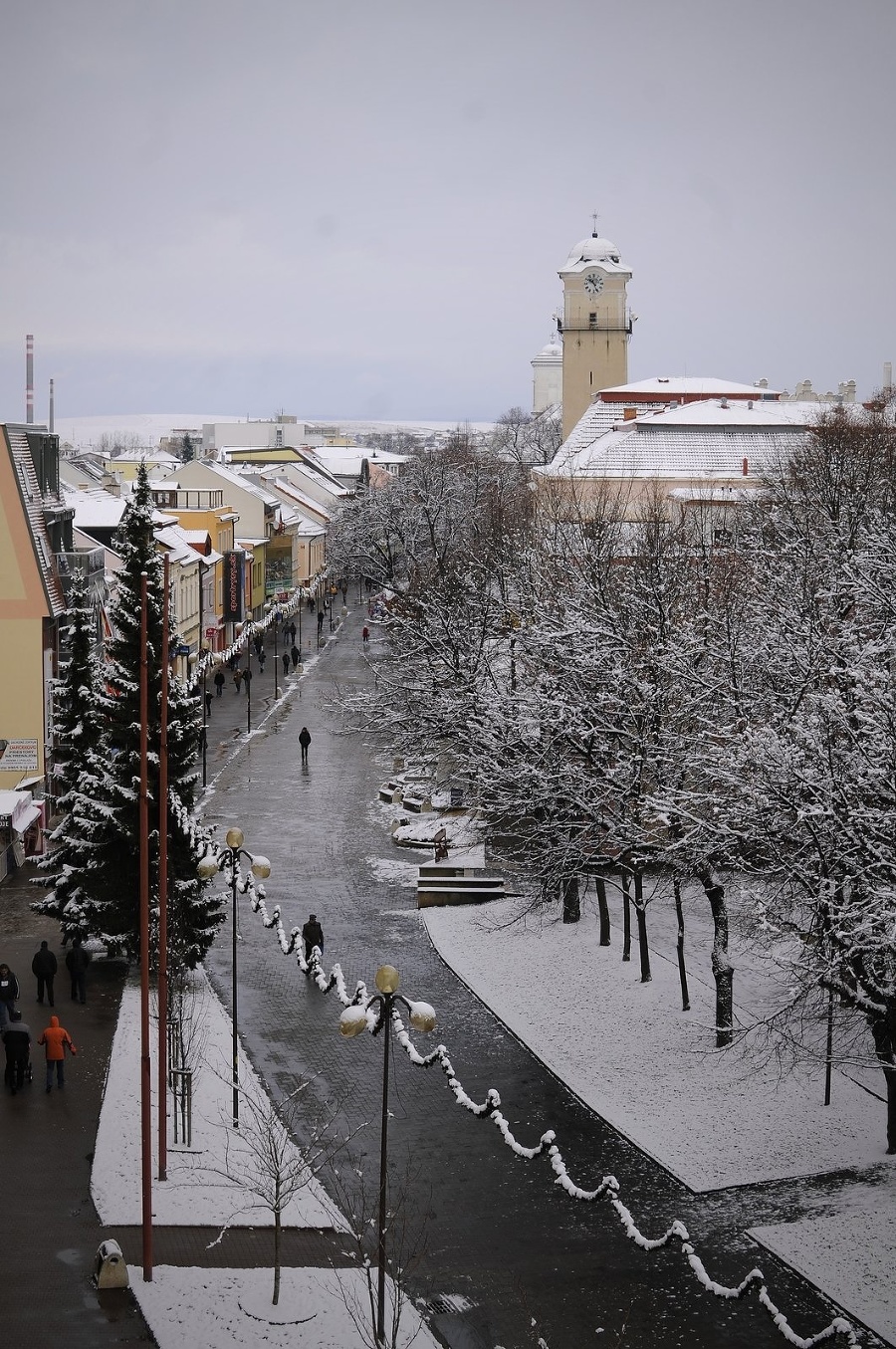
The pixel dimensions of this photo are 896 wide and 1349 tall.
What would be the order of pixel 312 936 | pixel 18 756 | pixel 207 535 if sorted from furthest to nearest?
pixel 207 535 → pixel 18 756 → pixel 312 936

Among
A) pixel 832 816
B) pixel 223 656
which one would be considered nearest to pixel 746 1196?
pixel 832 816

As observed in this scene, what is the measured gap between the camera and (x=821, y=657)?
1986 centimetres

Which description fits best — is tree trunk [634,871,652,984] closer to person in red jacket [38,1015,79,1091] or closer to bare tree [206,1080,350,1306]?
bare tree [206,1080,350,1306]

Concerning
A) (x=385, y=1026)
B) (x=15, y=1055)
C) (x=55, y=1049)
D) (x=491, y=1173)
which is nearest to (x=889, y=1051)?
(x=491, y=1173)

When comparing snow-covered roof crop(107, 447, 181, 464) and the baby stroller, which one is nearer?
the baby stroller

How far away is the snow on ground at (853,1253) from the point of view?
46.2 feet

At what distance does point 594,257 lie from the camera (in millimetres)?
93000

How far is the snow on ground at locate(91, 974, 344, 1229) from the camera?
15.9 meters

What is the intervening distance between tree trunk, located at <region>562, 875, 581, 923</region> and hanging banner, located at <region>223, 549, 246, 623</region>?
39597mm

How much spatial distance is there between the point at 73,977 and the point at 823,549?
14858 millimetres

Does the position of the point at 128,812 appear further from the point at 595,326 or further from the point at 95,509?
the point at 595,326

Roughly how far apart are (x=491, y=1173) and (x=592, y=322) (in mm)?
81331

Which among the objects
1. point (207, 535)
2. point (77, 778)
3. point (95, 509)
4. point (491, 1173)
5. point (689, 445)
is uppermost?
point (689, 445)

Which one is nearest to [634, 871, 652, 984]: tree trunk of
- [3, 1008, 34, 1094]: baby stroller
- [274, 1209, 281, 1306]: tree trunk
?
[3, 1008, 34, 1094]: baby stroller
